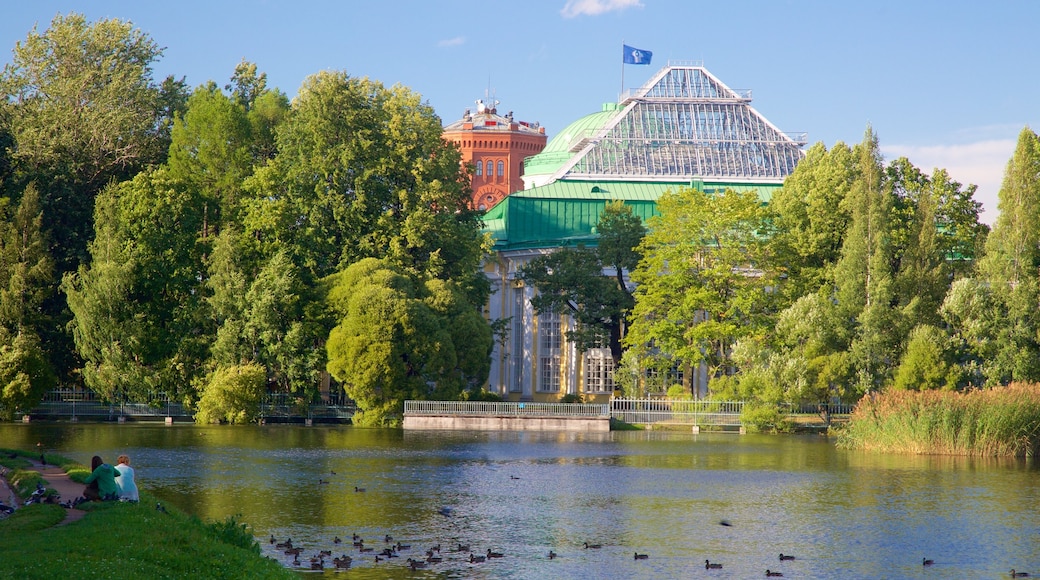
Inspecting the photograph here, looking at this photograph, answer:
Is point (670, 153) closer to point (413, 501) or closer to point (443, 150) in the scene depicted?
point (443, 150)

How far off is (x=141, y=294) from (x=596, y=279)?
82.4 feet

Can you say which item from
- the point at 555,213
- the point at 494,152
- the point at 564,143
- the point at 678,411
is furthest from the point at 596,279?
the point at 494,152

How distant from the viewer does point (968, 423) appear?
51.6m

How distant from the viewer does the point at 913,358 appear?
6375 centimetres

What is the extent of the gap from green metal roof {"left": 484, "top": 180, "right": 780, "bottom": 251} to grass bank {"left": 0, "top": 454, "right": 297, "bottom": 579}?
59.4 m

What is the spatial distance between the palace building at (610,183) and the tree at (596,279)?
3943 mm

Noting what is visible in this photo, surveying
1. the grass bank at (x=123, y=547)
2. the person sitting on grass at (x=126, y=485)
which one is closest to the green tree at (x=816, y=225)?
the person sitting on grass at (x=126, y=485)

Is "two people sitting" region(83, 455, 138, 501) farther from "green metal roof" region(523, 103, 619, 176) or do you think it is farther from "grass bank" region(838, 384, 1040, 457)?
"green metal roof" region(523, 103, 619, 176)

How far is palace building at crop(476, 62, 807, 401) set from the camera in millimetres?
86000

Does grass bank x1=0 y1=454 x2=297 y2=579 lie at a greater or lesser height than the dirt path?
lesser

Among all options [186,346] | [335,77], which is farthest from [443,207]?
[186,346]

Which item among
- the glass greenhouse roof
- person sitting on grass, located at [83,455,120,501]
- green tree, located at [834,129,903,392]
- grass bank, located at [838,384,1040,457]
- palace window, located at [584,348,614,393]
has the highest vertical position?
the glass greenhouse roof

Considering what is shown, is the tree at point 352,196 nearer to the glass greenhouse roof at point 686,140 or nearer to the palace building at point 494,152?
the glass greenhouse roof at point 686,140

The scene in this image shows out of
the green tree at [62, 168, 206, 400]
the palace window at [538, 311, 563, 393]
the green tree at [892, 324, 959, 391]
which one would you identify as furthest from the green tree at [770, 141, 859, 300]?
the green tree at [62, 168, 206, 400]
